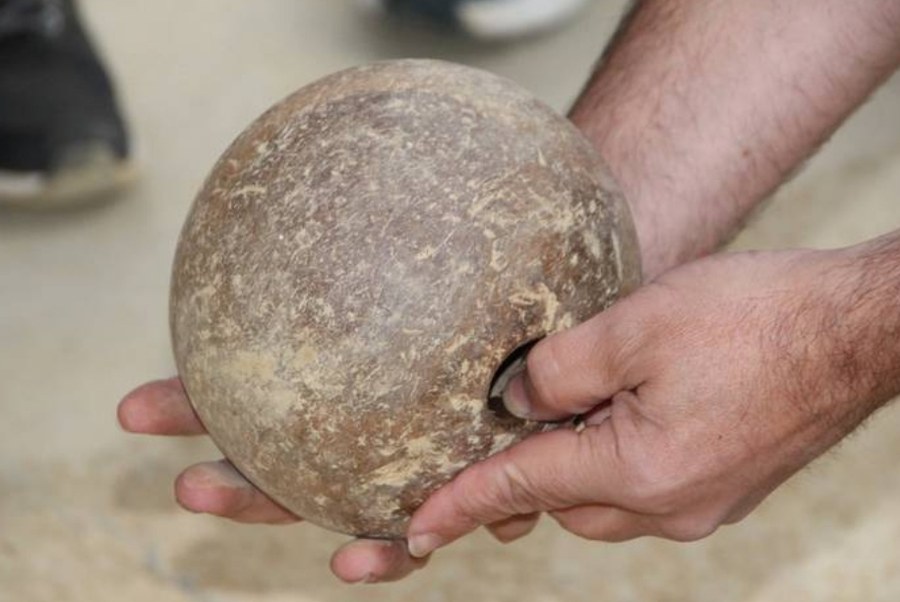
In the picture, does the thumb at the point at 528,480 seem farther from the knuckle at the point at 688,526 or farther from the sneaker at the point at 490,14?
the sneaker at the point at 490,14

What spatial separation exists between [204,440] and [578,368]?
1.23 meters

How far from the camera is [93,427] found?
2738 millimetres

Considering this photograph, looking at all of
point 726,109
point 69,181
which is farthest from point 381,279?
point 69,181

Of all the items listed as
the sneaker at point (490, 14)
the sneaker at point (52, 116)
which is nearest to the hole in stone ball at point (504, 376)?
the sneaker at point (52, 116)

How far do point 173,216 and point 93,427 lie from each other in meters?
0.59

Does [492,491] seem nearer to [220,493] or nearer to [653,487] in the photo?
[653,487]

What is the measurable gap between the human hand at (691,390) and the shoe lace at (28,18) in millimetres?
2028

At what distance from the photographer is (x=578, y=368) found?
1.61 metres

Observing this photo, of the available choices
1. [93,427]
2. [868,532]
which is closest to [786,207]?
[868,532]

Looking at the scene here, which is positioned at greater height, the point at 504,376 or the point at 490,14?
the point at 504,376

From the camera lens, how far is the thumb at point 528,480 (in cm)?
166

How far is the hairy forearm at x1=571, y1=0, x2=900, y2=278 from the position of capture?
2088mm

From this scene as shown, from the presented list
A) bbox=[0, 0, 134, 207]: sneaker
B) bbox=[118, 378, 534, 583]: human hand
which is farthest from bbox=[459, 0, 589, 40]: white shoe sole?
bbox=[118, 378, 534, 583]: human hand

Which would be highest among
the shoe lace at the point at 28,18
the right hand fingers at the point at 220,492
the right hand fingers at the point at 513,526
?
the shoe lace at the point at 28,18
